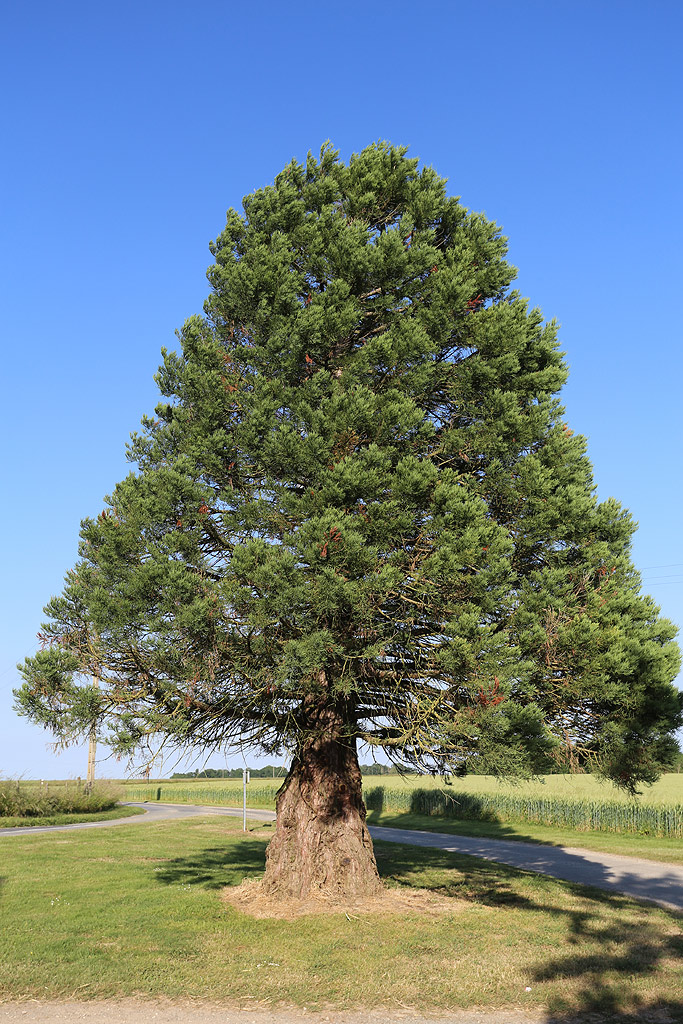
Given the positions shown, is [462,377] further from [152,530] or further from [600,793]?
[600,793]

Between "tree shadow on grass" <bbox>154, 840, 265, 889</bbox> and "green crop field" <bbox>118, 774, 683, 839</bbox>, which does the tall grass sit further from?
"tree shadow on grass" <bbox>154, 840, 265, 889</bbox>

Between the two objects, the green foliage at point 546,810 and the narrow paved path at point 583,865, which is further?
the green foliage at point 546,810

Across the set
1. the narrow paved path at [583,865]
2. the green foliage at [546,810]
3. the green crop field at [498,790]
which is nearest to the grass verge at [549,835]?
the green foliage at [546,810]

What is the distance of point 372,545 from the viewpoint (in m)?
10.7

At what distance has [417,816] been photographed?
36.5m

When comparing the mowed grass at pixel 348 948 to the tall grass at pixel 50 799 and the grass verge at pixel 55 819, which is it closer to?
the grass verge at pixel 55 819

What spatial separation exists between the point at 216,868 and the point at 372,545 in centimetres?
1114

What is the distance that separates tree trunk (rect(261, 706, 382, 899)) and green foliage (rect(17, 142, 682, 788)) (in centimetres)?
52

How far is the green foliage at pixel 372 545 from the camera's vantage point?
34.6 feet

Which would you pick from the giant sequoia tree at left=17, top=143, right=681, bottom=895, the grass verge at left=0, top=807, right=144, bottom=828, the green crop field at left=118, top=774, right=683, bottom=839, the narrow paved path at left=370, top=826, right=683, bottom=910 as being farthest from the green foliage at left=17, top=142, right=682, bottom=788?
the grass verge at left=0, top=807, right=144, bottom=828

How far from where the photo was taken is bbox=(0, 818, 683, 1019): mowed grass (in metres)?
8.05

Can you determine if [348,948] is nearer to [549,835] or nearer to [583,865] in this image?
[583,865]

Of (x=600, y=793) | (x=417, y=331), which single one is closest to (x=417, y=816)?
(x=600, y=793)

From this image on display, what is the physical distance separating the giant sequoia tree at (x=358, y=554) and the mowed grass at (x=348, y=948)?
6.50 feet
